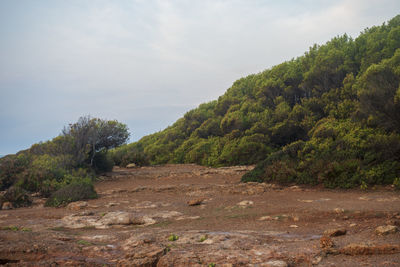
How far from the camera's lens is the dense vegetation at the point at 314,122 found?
10836 mm

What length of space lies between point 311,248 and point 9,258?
13.7 feet

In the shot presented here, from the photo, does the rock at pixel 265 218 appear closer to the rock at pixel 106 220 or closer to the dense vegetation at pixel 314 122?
the rock at pixel 106 220

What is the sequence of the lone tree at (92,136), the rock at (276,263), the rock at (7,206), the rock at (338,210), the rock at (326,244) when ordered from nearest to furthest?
the rock at (276,263)
the rock at (326,244)
the rock at (338,210)
the rock at (7,206)
the lone tree at (92,136)

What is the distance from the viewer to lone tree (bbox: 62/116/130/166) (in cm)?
1759

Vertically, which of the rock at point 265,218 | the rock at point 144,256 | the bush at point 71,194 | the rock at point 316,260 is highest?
the bush at point 71,194

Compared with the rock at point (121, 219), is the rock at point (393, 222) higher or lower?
lower

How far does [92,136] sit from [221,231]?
49.7 feet

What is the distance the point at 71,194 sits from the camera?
10234 millimetres

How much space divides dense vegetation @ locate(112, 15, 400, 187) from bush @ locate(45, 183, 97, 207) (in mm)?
6628

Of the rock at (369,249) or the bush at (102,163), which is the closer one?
the rock at (369,249)

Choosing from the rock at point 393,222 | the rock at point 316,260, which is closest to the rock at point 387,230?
the rock at point 393,222

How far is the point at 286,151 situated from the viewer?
520 inches

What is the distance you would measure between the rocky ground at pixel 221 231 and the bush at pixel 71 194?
63cm

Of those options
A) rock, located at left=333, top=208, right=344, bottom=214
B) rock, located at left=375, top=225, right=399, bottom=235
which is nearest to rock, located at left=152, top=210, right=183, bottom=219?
rock, located at left=333, top=208, right=344, bottom=214
